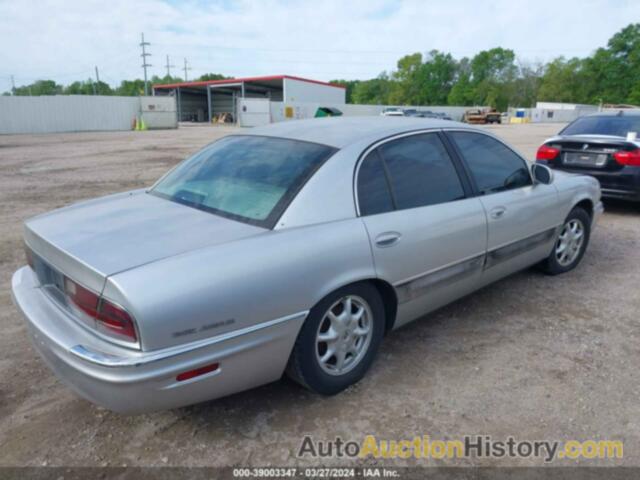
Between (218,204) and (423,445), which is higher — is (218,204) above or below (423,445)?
above

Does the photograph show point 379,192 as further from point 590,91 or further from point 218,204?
point 590,91

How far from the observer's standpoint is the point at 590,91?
9194cm

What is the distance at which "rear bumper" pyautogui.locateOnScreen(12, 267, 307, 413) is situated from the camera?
201 cm

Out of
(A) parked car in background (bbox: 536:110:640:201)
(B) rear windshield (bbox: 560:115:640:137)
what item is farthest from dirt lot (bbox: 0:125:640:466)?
(B) rear windshield (bbox: 560:115:640:137)

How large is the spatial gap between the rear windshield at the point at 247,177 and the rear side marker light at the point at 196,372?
742 mm

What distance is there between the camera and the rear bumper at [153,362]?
79.3 inches

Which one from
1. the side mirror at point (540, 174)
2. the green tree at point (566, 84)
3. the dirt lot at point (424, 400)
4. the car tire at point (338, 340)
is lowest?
the dirt lot at point (424, 400)

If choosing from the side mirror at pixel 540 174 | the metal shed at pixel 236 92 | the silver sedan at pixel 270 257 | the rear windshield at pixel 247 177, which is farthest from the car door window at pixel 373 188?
the metal shed at pixel 236 92

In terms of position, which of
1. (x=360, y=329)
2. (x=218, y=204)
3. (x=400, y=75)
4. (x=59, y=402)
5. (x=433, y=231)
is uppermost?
(x=400, y=75)

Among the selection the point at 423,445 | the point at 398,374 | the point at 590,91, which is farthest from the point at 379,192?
the point at 590,91

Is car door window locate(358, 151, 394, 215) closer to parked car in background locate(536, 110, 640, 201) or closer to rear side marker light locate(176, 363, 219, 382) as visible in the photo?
rear side marker light locate(176, 363, 219, 382)

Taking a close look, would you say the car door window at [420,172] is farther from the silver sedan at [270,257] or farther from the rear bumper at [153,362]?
the rear bumper at [153,362]

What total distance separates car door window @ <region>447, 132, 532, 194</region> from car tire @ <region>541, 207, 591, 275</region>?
2.86 ft

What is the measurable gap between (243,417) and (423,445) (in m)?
0.96
